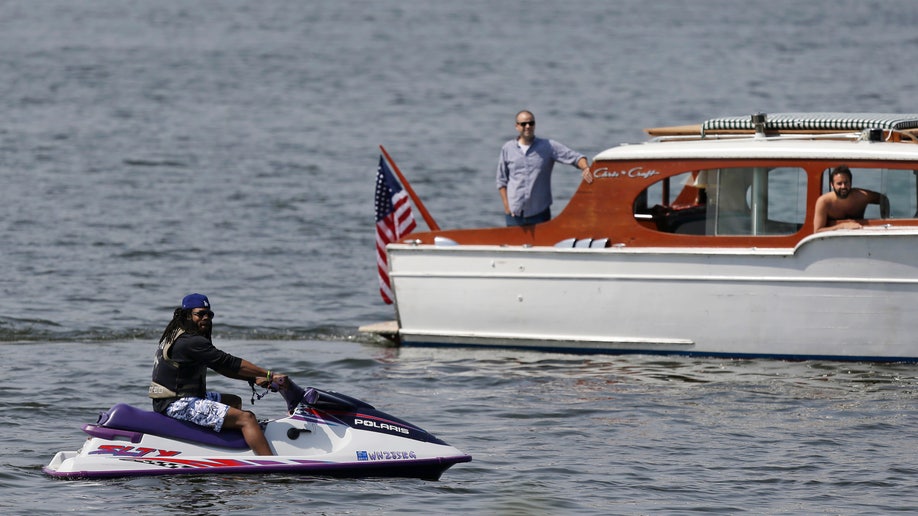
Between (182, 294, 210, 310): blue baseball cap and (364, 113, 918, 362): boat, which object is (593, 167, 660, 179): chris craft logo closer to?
(364, 113, 918, 362): boat

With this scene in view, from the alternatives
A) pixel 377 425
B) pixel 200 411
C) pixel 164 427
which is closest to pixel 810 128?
pixel 377 425

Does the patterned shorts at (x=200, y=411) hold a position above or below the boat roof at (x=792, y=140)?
below

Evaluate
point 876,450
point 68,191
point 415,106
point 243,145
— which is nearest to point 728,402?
point 876,450

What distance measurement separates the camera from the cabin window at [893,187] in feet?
50.3

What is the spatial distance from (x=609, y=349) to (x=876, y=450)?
3824mm

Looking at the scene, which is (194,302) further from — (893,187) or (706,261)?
(893,187)

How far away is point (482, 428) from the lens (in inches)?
556

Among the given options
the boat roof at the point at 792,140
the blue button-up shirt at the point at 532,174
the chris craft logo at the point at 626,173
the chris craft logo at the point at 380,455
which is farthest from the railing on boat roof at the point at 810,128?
the chris craft logo at the point at 380,455

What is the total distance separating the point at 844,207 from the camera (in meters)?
15.4

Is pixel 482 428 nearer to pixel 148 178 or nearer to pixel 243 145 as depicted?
pixel 148 178

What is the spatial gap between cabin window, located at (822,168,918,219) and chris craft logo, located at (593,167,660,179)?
2039 mm

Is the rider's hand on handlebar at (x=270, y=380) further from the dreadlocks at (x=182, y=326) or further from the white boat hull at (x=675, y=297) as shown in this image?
the white boat hull at (x=675, y=297)

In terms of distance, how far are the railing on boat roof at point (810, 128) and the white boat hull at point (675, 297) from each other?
1.46 meters

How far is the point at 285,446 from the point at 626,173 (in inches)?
224
